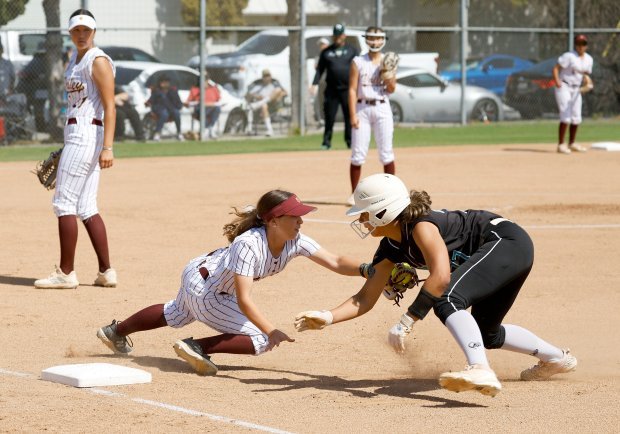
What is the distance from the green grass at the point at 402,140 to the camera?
23578mm

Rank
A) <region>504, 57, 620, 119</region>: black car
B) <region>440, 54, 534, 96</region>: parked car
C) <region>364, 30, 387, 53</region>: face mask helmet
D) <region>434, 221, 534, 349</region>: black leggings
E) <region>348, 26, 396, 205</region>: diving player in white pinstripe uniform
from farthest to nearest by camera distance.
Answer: <region>504, 57, 620, 119</region>: black car → <region>440, 54, 534, 96</region>: parked car → <region>348, 26, 396, 205</region>: diving player in white pinstripe uniform → <region>364, 30, 387, 53</region>: face mask helmet → <region>434, 221, 534, 349</region>: black leggings

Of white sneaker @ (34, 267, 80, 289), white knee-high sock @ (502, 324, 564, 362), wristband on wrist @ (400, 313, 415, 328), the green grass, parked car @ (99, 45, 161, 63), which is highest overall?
wristband on wrist @ (400, 313, 415, 328)

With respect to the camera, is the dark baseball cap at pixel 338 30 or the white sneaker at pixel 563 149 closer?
the white sneaker at pixel 563 149

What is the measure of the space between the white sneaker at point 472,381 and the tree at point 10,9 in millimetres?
20733

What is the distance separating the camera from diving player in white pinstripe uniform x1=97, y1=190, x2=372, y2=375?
6.83 m

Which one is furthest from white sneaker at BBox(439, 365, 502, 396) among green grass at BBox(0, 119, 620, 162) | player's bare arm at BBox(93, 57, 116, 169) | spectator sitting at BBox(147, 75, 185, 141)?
spectator sitting at BBox(147, 75, 185, 141)

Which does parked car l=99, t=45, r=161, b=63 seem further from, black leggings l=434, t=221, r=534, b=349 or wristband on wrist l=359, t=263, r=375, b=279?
black leggings l=434, t=221, r=534, b=349

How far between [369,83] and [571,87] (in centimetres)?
836

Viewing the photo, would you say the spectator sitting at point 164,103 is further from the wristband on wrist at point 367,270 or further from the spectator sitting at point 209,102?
the wristband on wrist at point 367,270

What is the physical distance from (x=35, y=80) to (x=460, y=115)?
1095cm

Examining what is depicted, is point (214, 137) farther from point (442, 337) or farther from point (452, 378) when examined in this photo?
point (452, 378)

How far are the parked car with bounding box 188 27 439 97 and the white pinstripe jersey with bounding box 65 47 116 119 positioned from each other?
16.8 meters

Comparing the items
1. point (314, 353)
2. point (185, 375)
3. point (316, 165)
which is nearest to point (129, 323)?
point (185, 375)

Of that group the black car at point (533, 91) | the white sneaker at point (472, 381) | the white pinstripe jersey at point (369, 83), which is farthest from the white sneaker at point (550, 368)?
the black car at point (533, 91)
